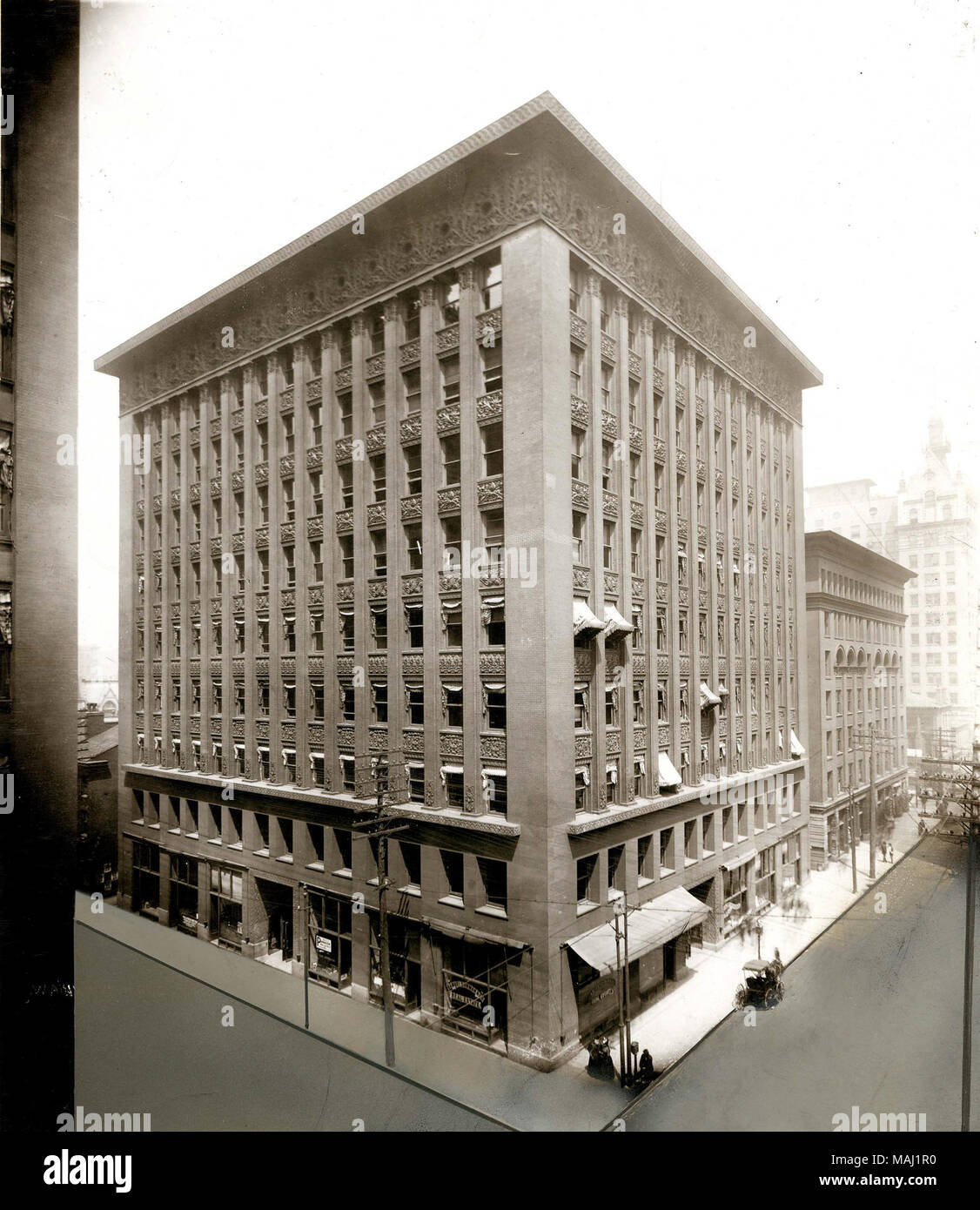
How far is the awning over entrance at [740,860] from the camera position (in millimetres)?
17922

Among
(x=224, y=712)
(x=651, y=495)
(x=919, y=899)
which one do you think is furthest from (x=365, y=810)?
(x=919, y=899)

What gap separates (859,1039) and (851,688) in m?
10.5

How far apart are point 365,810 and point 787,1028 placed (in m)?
8.93

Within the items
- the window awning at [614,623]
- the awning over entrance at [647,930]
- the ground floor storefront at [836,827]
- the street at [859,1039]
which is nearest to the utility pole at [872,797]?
the street at [859,1039]

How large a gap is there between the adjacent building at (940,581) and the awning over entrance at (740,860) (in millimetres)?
8619

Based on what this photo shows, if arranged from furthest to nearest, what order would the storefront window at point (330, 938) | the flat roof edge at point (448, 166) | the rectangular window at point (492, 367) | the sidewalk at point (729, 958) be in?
1. the storefront window at point (330, 938)
2. the rectangular window at point (492, 367)
3. the sidewalk at point (729, 958)
4. the flat roof edge at point (448, 166)

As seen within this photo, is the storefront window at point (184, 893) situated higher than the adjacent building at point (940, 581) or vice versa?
the adjacent building at point (940, 581)

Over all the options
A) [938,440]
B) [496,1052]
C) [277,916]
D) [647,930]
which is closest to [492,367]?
[938,440]

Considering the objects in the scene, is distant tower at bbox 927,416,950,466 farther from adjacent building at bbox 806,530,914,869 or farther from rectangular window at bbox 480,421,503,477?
rectangular window at bbox 480,421,503,477

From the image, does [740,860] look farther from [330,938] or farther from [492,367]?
[492,367]

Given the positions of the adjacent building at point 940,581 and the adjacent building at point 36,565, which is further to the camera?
the adjacent building at point 940,581

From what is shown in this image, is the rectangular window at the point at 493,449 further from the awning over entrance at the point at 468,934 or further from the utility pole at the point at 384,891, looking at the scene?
the awning over entrance at the point at 468,934

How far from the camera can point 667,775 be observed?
634 inches
